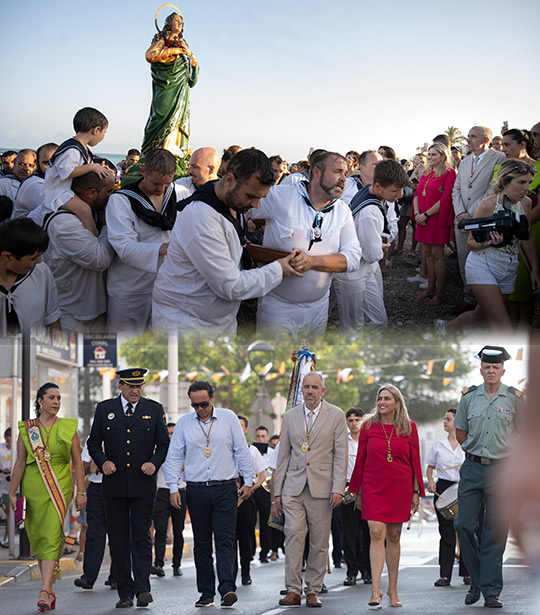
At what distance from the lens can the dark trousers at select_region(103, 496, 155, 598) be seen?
6484 mm

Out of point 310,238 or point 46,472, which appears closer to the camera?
point 310,238

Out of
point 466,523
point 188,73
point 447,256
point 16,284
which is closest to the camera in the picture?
point 16,284

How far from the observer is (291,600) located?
6426 millimetres

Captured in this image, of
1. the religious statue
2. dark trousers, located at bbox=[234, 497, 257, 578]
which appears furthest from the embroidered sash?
the religious statue

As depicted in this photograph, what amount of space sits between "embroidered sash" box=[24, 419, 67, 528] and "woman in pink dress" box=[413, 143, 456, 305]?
3546 mm

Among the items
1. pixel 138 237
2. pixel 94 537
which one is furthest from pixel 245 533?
pixel 138 237

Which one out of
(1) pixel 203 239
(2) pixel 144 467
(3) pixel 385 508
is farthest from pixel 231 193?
(3) pixel 385 508

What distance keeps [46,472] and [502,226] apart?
11.7 feet

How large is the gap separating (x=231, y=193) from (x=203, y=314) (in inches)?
28.1

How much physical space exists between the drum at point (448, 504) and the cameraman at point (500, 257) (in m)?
1.86

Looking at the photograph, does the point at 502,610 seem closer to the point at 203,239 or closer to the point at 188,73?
the point at 203,239

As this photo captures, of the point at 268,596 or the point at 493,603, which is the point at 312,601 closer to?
Result: the point at 268,596

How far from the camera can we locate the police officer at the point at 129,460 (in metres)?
6.54

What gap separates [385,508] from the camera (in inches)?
265
